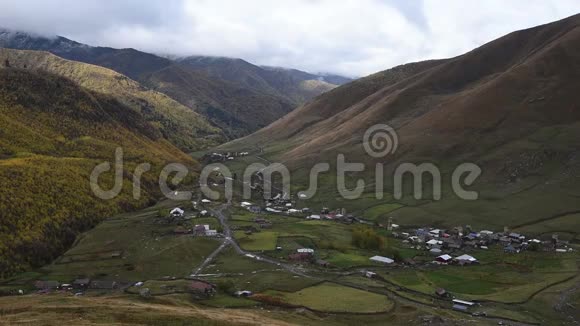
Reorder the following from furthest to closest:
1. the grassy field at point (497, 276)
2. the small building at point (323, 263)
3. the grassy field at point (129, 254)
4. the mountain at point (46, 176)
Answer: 1. the mountain at point (46, 176)
2. the small building at point (323, 263)
3. the grassy field at point (129, 254)
4. the grassy field at point (497, 276)

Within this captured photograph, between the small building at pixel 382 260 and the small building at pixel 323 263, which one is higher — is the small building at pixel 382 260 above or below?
below

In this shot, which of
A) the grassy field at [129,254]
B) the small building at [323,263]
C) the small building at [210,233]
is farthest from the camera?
the small building at [210,233]

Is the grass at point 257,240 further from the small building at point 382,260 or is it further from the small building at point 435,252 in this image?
the small building at point 435,252

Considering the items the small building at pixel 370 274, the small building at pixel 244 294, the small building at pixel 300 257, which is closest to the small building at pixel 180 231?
the small building at pixel 300 257

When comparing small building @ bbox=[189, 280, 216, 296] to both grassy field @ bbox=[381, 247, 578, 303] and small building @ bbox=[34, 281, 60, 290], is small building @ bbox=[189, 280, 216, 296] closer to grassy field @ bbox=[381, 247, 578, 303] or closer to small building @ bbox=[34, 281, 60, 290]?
small building @ bbox=[34, 281, 60, 290]

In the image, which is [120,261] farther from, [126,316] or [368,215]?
[368,215]

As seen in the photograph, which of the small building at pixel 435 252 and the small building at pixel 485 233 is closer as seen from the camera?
the small building at pixel 435 252

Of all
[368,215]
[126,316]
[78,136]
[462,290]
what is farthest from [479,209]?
[78,136]

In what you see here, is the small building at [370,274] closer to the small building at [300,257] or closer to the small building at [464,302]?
the small building at [300,257]

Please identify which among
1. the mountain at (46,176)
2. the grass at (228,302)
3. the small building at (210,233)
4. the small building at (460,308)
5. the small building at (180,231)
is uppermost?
the mountain at (46,176)
